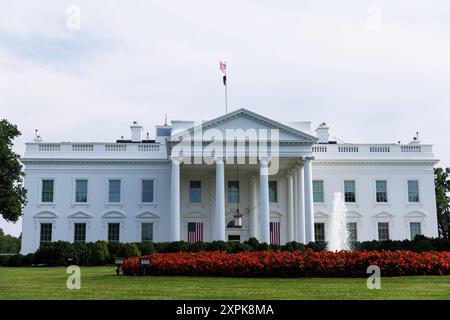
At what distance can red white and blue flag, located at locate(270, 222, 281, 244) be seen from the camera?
45.3 m

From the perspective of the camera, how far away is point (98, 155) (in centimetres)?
4541

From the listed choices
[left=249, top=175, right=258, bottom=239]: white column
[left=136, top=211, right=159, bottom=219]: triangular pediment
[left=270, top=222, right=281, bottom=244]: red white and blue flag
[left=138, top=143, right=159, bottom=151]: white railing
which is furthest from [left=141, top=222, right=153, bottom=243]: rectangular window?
[left=270, top=222, right=281, bottom=244]: red white and blue flag

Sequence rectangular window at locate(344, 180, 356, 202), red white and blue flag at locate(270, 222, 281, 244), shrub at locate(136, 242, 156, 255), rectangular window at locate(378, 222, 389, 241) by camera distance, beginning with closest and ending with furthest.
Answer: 1. shrub at locate(136, 242, 156, 255)
2. red white and blue flag at locate(270, 222, 281, 244)
3. rectangular window at locate(378, 222, 389, 241)
4. rectangular window at locate(344, 180, 356, 202)

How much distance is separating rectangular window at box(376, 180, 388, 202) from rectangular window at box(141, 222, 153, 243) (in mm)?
18623

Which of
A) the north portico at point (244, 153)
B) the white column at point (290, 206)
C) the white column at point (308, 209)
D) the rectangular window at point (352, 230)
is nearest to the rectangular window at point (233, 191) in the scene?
the north portico at point (244, 153)

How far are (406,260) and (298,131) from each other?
69.0 ft

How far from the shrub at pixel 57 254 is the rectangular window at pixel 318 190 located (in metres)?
20.4

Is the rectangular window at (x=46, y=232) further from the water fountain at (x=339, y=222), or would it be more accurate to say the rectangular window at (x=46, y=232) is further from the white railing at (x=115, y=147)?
the water fountain at (x=339, y=222)

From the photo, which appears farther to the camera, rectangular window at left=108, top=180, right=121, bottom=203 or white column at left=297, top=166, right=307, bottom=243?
rectangular window at left=108, top=180, right=121, bottom=203

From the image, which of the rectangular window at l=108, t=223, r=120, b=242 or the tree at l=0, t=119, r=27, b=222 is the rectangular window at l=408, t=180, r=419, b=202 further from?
the tree at l=0, t=119, r=27, b=222
